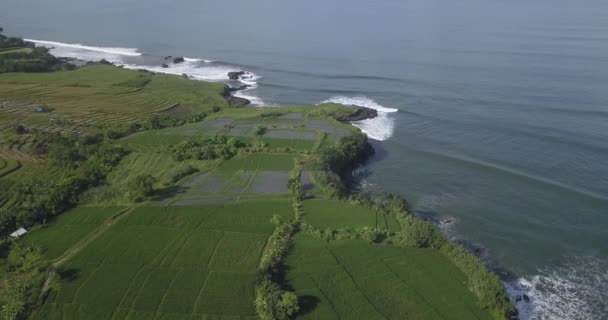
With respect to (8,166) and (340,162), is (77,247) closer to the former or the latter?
(8,166)

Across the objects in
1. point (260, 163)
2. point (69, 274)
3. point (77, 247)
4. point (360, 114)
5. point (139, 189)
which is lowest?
point (69, 274)

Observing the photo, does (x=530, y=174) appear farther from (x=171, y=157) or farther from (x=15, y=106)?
(x=15, y=106)

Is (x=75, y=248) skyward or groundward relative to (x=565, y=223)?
groundward

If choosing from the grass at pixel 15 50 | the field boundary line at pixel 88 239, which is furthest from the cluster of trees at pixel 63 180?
the grass at pixel 15 50

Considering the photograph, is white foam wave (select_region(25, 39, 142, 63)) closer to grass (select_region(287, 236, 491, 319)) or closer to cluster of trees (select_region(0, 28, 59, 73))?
cluster of trees (select_region(0, 28, 59, 73))

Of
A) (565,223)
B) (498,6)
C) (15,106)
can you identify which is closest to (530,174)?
(565,223)

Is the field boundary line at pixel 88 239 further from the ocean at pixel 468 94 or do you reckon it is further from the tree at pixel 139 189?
the ocean at pixel 468 94

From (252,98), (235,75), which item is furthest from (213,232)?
(235,75)
